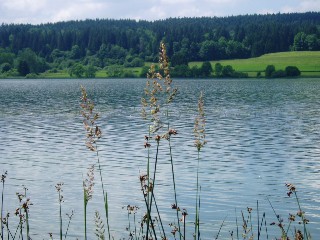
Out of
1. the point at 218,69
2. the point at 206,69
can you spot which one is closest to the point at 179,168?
the point at 218,69

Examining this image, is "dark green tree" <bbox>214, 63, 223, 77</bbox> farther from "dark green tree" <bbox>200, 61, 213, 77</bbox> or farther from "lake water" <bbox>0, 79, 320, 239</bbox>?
"lake water" <bbox>0, 79, 320, 239</bbox>

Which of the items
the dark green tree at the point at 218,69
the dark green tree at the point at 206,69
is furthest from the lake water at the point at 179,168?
the dark green tree at the point at 206,69

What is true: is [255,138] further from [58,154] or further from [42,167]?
[42,167]

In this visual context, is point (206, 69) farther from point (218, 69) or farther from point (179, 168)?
point (179, 168)

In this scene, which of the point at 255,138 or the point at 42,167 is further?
the point at 255,138

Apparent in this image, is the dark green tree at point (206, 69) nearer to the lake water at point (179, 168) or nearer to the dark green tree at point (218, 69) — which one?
the dark green tree at point (218, 69)

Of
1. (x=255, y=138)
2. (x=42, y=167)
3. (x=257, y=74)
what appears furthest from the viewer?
(x=257, y=74)

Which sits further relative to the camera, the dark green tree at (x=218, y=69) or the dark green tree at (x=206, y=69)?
the dark green tree at (x=206, y=69)

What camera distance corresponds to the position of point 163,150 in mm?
38969

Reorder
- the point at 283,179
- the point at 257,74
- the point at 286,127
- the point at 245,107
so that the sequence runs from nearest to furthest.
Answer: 1. the point at 283,179
2. the point at 286,127
3. the point at 245,107
4. the point at 257,74

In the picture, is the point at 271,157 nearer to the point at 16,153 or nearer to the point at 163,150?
the point at 163,150

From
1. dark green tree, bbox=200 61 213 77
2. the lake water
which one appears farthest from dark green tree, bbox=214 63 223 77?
the lake water

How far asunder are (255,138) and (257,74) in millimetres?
137832

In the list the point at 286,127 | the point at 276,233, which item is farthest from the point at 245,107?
the point at 276,233
